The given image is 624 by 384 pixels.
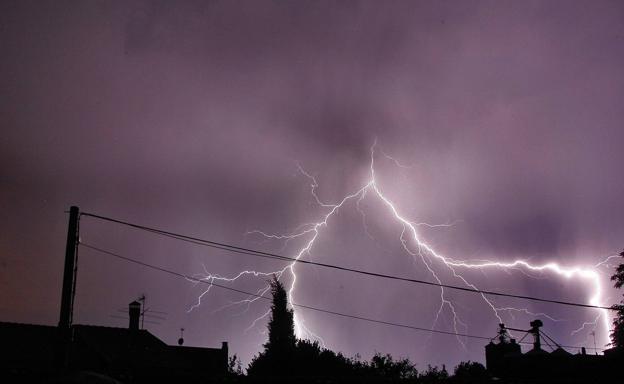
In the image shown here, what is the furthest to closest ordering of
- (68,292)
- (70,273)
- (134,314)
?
(134,314)
(70,273)
(68,292)

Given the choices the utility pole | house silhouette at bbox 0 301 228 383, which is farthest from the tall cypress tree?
the utility pole

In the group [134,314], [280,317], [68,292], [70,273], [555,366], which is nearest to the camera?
[68,292]

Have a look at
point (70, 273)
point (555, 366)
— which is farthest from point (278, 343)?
point (70, 273)

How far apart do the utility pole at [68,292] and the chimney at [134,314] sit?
62.6ft

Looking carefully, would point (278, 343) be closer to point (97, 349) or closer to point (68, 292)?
point (97, 349)

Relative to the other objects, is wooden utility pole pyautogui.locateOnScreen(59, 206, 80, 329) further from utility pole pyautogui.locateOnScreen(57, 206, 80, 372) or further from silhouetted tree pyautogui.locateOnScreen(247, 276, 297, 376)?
silhouetted tree pyautogui.locateOnScreen(247, 276, 297, 376)

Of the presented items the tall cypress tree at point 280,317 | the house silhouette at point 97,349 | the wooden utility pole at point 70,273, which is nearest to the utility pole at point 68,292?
the wooden utility pole at point 70,273

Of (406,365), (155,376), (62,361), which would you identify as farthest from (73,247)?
(406,365)

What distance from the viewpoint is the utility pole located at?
11.8 metres

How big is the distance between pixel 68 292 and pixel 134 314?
19786 millimetres

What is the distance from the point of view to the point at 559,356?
23.1 metres

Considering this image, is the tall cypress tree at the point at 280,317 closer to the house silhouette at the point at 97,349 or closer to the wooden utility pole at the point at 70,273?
the house silhouette at the point at 97,349

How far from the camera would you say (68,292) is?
470 inches

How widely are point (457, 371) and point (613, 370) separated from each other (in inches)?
989
